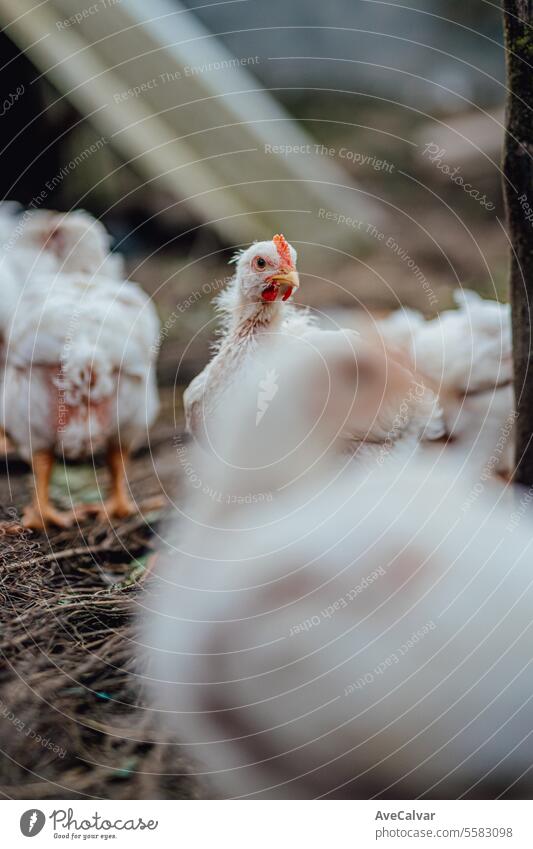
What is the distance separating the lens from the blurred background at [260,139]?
910 millimetres

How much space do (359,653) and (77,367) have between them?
14.8 inches

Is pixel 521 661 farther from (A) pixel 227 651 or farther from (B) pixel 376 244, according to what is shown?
(B) pixel 376 244

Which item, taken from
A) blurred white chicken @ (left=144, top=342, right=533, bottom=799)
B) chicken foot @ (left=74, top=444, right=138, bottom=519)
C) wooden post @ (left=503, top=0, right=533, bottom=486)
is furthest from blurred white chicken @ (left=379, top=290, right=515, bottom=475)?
chicken foot @ (left=74, top=444, right=138, bottom=519)

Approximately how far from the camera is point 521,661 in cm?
51

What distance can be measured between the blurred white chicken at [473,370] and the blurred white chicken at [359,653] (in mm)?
170

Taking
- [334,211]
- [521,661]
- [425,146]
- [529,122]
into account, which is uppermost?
[425,146]

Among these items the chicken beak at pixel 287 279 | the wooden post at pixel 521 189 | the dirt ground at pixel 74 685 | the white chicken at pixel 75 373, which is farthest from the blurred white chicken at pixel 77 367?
the wooden post at pixel 521 189

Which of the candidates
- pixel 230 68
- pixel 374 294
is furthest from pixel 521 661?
pixel 230 68

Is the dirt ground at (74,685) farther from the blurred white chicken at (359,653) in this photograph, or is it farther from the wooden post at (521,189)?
the wooden post at (521,189)

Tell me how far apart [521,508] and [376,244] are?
53cm

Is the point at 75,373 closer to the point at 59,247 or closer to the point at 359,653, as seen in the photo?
the point at 59,247

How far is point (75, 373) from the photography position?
0.72 metres

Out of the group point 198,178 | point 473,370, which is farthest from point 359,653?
point 198,178

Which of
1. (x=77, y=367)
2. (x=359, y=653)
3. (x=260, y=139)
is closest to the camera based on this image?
(x=359, y=653)
